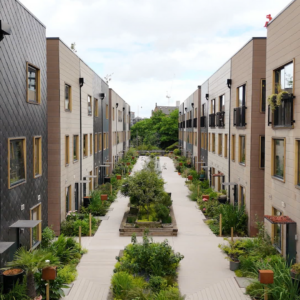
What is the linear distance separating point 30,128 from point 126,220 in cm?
789

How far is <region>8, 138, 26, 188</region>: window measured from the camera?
471 inches

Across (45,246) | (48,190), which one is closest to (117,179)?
(48,190)

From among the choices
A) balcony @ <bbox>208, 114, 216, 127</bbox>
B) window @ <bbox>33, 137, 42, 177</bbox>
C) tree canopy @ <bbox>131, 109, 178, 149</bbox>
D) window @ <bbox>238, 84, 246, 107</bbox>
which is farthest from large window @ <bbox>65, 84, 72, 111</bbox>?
tree canopy @ <bbox>131, 109, 178, 149</bbox>

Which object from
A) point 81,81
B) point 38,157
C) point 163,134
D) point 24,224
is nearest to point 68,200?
point 38,157

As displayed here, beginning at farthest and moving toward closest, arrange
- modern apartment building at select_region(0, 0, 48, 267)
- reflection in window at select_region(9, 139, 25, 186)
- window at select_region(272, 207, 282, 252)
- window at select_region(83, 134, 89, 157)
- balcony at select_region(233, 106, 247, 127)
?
window at select_region(83, 134, 89, 157) < balcony at select_region(233, 106, 247, 127) < window at select_region(272, 207, 282, 252) < reflection in window at select_region(9, 139, 25, 186) < modern apartment building at select_region(0, 0, 48, 267)

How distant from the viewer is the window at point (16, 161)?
12.0m

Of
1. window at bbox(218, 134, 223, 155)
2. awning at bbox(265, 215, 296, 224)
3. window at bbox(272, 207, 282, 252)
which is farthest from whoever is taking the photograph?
window at bbox(218, 134, 223, 155)

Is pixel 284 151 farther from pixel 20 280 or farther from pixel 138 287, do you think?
pixel 20 280

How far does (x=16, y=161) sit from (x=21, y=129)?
1.05m

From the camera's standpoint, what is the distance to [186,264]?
541 inches

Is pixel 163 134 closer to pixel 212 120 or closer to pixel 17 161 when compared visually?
pixel 212 120

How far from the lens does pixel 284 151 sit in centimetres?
1293

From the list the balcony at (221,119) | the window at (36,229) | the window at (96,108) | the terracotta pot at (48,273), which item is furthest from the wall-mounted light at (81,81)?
the terracotta pot at (48,273)

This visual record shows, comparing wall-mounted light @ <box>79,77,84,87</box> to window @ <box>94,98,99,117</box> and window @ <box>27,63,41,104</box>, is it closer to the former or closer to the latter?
window @ <box>94,98,99,117</box>
